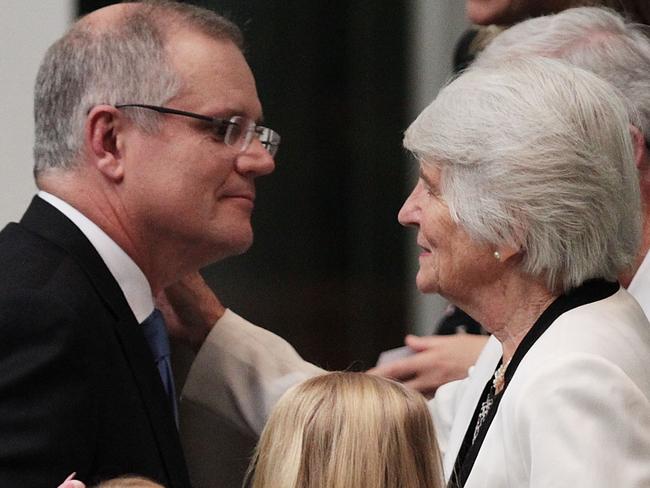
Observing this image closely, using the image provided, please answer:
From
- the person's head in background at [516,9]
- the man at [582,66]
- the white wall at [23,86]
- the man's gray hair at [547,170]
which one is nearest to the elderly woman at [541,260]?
the man's gray hair at [547,170]

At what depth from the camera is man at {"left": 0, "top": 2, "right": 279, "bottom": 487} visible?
8.44 ft

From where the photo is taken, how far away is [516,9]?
134 inches

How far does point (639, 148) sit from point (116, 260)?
3.17 ft

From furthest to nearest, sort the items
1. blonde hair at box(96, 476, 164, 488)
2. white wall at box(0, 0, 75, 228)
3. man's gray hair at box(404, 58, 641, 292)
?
white wall at box(0, 0, 75, 228) < man's gray hair at box(404, 58, 641, 292) < blonde hair at box(96, 476, 164, 488)

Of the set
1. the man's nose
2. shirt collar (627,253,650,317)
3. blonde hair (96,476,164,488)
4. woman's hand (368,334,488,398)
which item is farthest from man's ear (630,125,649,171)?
blonde hair (96,476,164,488)

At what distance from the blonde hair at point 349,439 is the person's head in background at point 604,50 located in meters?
0.69

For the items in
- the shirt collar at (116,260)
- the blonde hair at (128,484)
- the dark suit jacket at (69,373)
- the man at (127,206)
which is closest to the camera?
the blonde hair at (128,484)

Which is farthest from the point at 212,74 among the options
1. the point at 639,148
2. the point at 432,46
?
the point at 432,46

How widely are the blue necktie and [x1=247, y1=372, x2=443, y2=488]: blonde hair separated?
64 centimetres

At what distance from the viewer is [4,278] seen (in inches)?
102

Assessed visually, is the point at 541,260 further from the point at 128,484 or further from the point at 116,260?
the point at 116,260

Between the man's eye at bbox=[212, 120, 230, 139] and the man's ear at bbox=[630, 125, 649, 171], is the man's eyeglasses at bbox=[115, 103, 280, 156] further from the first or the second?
the man's ear at bbox=[630, 125, 649, 171]

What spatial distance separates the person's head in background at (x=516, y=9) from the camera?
3.40m

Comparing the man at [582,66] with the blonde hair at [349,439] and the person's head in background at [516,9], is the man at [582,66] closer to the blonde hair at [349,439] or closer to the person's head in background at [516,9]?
the person's head in background at [516,9]
